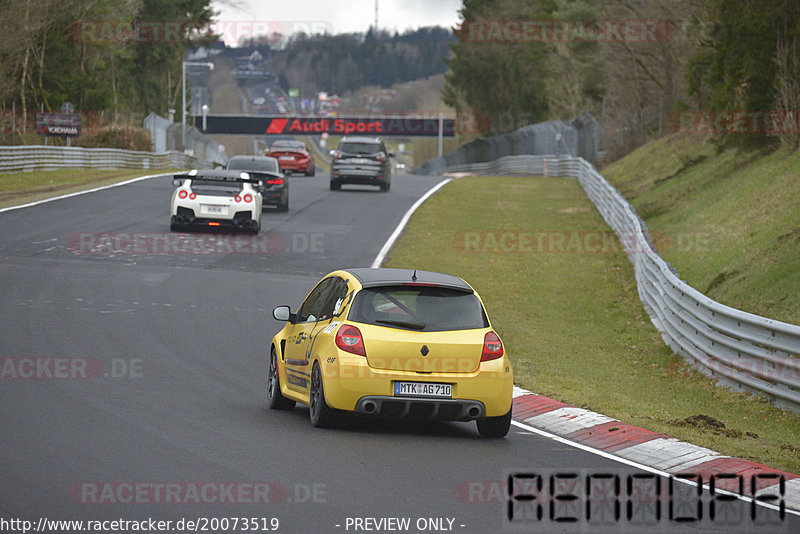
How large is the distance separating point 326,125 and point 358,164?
69360 millimetres

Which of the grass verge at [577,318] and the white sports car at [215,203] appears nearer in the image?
the grass verge at [577,318]

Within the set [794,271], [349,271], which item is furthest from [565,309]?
[349,271]

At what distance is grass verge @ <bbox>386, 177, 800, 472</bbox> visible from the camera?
36.6ft

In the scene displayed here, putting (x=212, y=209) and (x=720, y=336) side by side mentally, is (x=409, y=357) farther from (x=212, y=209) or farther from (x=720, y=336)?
(x=212, y=209)

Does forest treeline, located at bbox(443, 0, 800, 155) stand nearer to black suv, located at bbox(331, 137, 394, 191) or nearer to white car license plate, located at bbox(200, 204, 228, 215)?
black suv, located at bbox(331, 137, 394, 191)

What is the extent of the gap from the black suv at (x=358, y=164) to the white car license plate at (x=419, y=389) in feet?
99.9

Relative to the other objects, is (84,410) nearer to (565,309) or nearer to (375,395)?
(375,395)

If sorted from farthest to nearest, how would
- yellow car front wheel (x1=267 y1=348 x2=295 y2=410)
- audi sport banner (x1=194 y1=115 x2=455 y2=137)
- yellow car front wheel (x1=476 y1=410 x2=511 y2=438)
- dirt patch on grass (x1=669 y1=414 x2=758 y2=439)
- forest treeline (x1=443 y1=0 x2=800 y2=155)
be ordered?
audi sport banner (x1=194 y1=115 x2=455 y2=137) → forest treeline (x1=443 y1=0 x2=800 y2=155) → yellow car front wheel (x1=267 y1=348 x2=295 y2=410) → dirt patch on grass (x1=669 y1=414 x2=758 y2=439) → yellow car front wheel (x1=476 y1=410 x2=511 y2=438)

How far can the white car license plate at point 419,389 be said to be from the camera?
30.7 feet

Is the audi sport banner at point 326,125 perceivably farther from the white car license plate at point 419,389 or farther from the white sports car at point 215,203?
the white car license plate at point 419,389

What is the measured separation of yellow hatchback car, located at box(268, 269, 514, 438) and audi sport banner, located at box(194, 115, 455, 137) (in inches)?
3783

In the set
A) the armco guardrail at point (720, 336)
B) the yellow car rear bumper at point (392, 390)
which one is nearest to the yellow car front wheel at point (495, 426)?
the yellow car rear bumper at point (392, 390)

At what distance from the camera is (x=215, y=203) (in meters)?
26.5

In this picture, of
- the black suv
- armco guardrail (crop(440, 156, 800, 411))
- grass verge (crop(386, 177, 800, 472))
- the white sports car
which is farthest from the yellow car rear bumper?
the black suv
